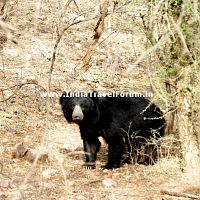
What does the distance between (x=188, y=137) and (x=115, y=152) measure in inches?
52.5

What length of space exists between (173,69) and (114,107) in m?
1.71

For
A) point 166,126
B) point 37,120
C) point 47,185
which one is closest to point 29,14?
point 37,120

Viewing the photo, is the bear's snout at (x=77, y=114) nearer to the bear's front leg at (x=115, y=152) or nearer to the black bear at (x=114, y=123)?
the black bear at (x=114, y=123)

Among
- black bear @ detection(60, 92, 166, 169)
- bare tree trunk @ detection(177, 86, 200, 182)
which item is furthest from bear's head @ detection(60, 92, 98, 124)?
bare tree trunk @ detection(177, 86, 200, 182)

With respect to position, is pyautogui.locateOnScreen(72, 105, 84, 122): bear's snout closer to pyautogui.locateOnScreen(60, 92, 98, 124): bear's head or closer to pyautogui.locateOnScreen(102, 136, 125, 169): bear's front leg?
pyautogui.locateOnScreen(60, 92, 98, 124): bear's head

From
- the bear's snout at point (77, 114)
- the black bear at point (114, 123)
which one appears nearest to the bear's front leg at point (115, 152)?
the black bear at point (114, 123)

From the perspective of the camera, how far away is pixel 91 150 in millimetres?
8031

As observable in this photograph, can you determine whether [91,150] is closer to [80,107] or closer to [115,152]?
[115,152]

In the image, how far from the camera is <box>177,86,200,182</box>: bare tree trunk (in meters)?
6.77

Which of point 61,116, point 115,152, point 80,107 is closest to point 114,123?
point 115,152

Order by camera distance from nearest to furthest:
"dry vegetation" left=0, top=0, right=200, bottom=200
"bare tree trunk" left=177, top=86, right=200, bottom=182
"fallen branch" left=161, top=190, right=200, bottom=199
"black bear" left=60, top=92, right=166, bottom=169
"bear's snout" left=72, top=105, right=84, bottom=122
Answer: "fallen branch" left=161, top=190, right=200, bottom=199 < "dry vegetation" left=0, top=0, right=200, bottom=200 < "bare tree trunk" left=177, top=86, right=200, bottom=182 < "bear's snout" left=72, top=105, right=84, bottom=122 < "black bear" left=60, top=92, right=166, bottom=169

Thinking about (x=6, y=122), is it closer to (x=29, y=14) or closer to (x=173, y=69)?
(x=173, y=69)

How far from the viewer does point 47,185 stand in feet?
22.2

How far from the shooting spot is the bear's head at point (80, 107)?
7.84m
